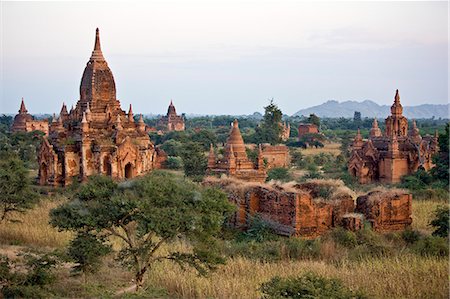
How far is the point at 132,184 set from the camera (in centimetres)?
986

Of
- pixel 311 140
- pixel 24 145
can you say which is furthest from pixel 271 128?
pixel 24 145

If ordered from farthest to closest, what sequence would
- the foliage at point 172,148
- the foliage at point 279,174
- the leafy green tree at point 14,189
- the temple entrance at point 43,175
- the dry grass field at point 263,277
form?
the foliage at point 172,148
the foliage at point 279,174
the temple entrance at point 43,175
the leafy green tree at point 14,189
the dry grass field at point 263,277

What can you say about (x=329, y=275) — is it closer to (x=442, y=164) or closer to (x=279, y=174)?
(x=442, y=164)

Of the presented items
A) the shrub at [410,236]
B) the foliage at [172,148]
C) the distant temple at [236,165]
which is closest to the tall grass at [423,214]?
the shrub at [410,236]

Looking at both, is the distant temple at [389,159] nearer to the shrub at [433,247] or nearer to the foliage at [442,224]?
A: the foliage at [442,224]

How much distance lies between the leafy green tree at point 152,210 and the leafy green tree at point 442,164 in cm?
1930

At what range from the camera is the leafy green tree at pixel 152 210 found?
9.39 m

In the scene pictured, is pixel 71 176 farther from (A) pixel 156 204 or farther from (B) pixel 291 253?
(A) pixel 156 204

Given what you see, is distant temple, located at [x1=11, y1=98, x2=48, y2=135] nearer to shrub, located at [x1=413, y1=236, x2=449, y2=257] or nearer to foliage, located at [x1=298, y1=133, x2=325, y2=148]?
foliage, located at [x1=298, y1=133, x2=325, y2=148]

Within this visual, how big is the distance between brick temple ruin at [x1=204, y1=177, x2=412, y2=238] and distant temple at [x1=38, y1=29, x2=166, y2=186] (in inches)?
300

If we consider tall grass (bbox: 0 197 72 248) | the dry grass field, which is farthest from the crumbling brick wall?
tall grass (bbox: 0 197 72 248)

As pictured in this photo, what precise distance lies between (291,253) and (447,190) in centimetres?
1347

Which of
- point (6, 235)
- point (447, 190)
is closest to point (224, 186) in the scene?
point (6, 235)

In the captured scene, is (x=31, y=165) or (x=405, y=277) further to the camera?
(x=31, y=165)
